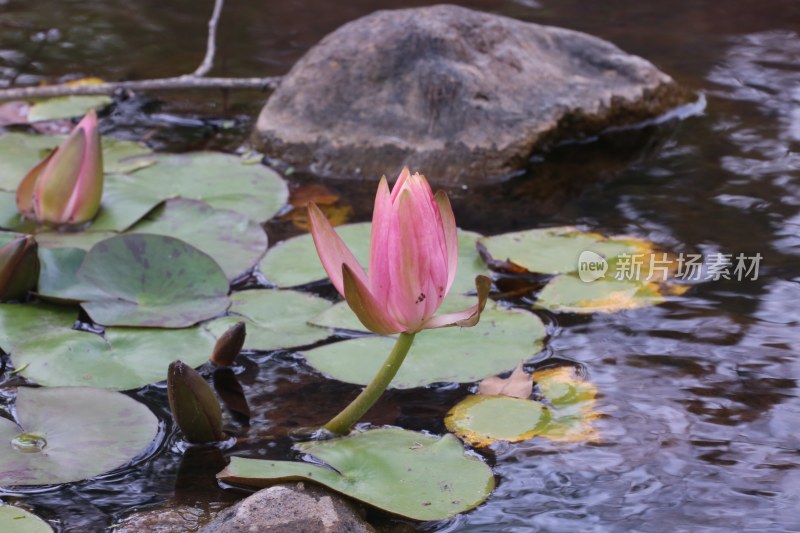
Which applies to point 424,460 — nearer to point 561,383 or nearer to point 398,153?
point 561,383

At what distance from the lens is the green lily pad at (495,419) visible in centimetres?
188

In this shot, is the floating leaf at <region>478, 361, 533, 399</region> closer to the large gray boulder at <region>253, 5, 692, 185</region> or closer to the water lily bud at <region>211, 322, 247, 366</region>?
the water lily bud at <region>211, 322, 247, 366</region>

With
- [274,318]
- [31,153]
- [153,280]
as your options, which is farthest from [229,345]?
[31,153]

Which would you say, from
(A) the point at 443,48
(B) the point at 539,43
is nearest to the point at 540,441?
(A) the point at 443,48

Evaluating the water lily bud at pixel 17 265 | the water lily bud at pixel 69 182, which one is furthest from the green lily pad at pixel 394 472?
the water lily bud at pixel 69 182

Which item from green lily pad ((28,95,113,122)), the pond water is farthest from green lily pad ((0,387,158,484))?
green lily pad ((28,95,113,122))

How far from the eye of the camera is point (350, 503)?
1.62 m

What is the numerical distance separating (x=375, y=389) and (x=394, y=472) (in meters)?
0.16

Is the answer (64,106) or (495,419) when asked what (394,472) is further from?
(64,106)

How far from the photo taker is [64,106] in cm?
404

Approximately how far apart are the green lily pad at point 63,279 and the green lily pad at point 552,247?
1.11 m

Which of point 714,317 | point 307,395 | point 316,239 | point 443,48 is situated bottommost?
point 307,395

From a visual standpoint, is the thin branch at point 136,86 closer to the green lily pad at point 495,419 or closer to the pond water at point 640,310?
the pond water at point 640,310

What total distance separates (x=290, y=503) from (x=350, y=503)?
0.13 metres
